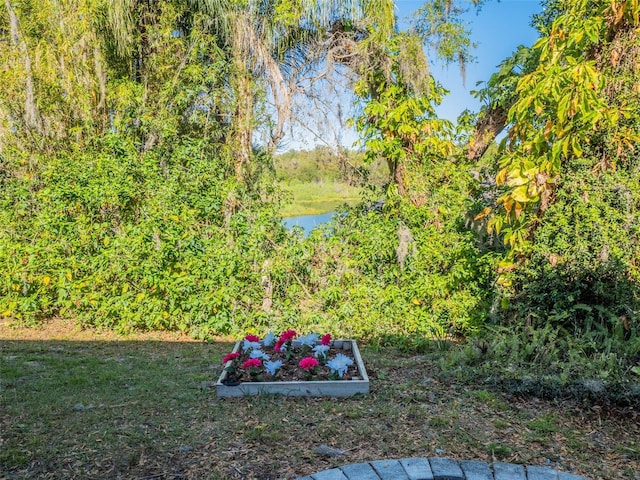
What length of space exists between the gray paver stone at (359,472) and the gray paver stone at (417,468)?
5.5 inches

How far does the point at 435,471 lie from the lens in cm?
185

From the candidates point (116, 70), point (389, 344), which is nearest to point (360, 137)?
point (389, 344)

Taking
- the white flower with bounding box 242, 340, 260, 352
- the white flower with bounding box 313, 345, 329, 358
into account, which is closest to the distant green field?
the white flower with bounding box 242, 340, 260, 352

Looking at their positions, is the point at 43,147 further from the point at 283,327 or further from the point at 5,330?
the point at 283,327

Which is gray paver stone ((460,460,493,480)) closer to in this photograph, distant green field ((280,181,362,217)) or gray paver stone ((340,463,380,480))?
gray paver stone ((340,463,380,480))

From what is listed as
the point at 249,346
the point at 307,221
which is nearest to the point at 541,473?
the point at 249,346

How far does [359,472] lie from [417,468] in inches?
9.6

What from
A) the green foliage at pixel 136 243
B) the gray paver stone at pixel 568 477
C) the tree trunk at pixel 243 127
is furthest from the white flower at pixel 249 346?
the tree trunk at pixel 243 127

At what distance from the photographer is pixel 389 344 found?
396 centimetres

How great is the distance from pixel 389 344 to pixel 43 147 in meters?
4.21

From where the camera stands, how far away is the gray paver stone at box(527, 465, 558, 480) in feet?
6.01

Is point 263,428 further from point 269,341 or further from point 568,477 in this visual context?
point 568,477

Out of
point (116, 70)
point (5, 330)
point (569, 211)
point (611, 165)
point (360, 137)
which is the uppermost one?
point (116, 70)

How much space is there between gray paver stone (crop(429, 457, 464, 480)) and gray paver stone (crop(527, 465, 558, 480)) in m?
0.28
